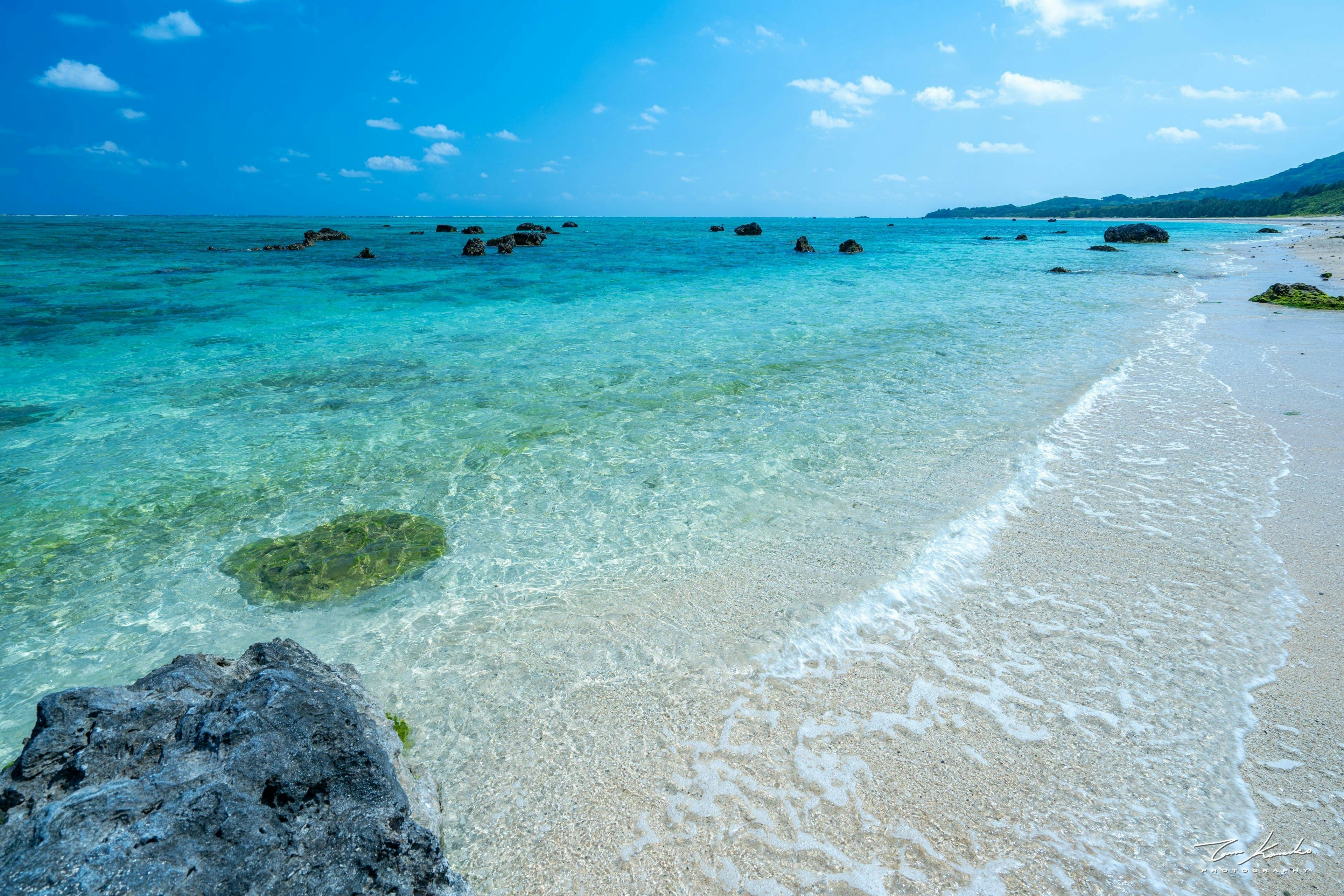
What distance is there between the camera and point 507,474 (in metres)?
7.77

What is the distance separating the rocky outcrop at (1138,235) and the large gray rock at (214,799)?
7703cm

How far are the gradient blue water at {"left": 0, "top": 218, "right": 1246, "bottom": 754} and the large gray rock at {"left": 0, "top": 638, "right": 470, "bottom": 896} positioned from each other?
1.71m

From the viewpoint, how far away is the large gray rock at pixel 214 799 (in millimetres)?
2166

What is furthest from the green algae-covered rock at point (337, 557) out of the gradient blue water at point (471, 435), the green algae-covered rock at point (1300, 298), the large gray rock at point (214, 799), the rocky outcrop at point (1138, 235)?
the rocky outcrop at point (1138, 235)

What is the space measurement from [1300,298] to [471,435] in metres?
26.6

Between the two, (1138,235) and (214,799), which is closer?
(214,799)

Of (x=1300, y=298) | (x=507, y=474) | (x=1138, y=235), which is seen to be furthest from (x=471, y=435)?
Answer: (x=1138, y=235)

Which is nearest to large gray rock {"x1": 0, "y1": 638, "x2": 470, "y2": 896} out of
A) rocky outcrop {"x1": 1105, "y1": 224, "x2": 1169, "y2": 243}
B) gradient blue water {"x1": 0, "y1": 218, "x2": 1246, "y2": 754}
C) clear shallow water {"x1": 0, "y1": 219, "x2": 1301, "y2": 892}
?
clear shallow water {"x1": 0, "y1": 219, "x2": 1301, "y2": 892}

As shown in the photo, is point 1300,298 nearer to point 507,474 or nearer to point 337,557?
point 507,474

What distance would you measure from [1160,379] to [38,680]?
1634cm

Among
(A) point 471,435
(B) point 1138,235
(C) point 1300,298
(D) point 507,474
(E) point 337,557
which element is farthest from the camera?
(B) point 1138,235

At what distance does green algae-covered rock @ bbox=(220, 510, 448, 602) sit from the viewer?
548cm

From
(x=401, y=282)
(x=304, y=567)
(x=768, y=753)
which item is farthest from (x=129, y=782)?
(x=401, y=282)

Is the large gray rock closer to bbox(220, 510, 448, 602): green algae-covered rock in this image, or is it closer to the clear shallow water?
the clear shallow water
